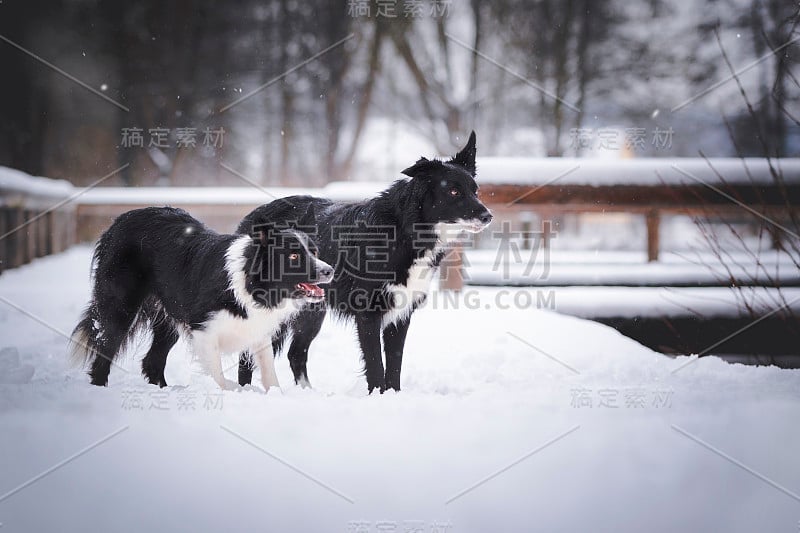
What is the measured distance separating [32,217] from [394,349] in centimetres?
568

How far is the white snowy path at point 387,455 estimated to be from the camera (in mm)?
2408

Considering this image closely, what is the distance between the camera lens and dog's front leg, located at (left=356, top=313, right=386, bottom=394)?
137 inches

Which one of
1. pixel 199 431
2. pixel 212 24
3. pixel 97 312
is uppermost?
pixel 212 24

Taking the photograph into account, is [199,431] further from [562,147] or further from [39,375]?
[562,147]

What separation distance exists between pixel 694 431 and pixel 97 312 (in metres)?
3.55

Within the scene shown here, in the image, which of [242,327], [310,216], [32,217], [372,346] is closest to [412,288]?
[372,346]

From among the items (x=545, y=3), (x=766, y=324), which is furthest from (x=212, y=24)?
(x=766, y=324)

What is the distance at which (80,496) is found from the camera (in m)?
2.43

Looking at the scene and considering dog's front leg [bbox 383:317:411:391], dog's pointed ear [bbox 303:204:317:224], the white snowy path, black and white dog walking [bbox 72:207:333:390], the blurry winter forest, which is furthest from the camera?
the blurry winter forest

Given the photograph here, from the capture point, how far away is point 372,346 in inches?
137

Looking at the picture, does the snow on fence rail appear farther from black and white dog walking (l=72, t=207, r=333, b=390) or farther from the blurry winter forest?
black and white dog walking (l=72, t=207, r=333, b=390)

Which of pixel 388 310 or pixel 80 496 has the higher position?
pixel 388 310

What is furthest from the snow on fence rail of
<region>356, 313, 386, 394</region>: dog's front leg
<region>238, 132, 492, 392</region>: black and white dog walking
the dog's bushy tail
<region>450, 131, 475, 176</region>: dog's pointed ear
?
<region>450, 131, 475, 176</region>: dog's pointed ear

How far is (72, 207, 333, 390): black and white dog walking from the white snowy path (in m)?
0.37
